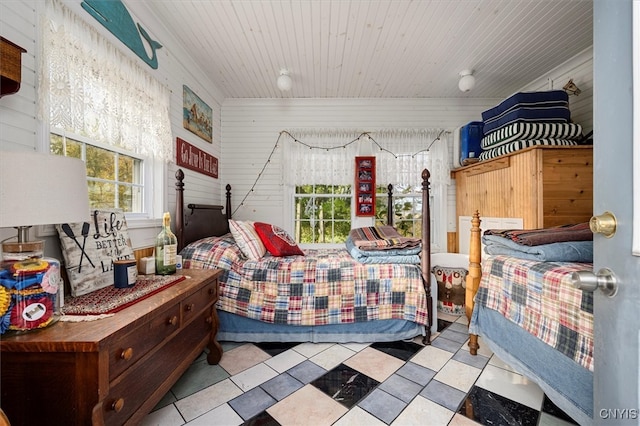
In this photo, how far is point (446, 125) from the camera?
356 cm

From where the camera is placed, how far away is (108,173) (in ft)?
5.91

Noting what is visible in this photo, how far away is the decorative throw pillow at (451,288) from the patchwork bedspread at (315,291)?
789mm

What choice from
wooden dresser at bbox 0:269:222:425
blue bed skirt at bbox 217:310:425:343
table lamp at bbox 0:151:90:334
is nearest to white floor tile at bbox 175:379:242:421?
wooden dresser at bbox 0:269:222:425

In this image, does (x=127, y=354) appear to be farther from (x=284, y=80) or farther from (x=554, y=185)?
(x=554, y=185)

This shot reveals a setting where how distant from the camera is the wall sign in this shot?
252 centimetres

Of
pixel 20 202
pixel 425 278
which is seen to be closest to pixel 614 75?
pixel 20 202

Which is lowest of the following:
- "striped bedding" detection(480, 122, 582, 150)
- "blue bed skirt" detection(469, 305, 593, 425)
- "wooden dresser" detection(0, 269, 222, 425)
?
"blue bed skirt" detection(469, 305, 593, 425)

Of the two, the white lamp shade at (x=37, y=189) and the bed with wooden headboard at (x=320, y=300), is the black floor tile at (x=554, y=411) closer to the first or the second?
the bed with wooden headboard at (x=320, y=300)

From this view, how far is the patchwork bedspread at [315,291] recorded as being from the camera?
205 centimetres

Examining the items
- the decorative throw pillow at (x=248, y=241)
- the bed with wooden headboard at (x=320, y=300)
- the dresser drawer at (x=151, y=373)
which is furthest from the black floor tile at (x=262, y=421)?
the decorative throw pillow at (x=248, y=241)

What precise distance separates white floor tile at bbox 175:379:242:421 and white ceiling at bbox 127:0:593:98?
274 centimetres

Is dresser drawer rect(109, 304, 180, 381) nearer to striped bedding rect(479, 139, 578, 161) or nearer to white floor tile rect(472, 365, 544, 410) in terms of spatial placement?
white floor tile rect(472, 365, 544, 410)

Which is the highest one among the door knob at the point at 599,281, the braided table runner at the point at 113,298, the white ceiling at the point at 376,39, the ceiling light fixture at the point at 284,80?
the white ceiling at the point at 376,39

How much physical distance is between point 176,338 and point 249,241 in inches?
40.1
